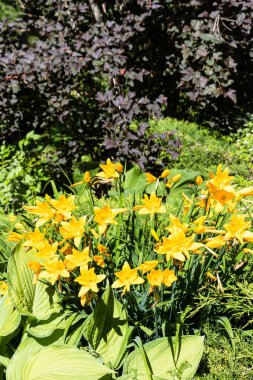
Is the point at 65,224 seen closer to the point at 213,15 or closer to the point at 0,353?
the point at 0,353

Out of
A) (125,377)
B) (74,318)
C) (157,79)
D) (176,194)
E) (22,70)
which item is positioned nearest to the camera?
(125,377)

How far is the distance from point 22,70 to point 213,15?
181 cm

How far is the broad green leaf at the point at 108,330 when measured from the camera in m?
1.74

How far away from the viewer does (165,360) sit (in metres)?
1.72

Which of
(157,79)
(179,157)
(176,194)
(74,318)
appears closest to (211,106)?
(157,79)

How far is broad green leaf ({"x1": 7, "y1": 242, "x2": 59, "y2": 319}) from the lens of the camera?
1.91m

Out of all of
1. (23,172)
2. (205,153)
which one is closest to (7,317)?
(23,172)

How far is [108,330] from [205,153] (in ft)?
6.32

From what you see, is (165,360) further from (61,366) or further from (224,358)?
(61,366)

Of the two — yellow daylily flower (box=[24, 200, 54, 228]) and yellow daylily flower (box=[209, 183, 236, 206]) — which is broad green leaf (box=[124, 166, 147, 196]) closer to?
yellow daylily flower (box=[24, 200, 54, 228])

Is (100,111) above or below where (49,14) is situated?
below

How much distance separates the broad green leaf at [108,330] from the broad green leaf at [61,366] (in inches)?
4.2

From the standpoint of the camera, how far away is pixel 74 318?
6.07ft

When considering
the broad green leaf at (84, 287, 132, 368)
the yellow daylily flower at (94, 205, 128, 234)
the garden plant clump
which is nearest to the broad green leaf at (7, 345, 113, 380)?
the garden plant clump
